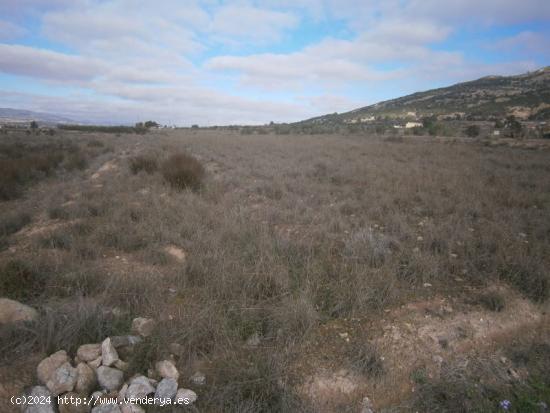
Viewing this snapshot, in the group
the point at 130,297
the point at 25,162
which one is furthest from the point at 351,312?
the point at 25,162

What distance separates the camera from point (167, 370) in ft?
7.48

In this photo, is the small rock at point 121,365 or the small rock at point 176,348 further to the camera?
the small rock at point 176,348

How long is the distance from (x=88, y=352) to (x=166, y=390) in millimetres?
745

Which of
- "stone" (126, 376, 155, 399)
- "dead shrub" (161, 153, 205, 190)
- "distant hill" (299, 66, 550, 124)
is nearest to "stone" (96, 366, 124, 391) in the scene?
"stone" (126, 376, 155, 399)

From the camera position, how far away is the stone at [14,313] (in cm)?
257

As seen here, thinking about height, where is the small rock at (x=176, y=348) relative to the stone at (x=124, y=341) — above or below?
below

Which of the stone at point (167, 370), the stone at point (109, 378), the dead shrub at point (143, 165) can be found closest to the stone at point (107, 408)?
the stone at point (109, 378)

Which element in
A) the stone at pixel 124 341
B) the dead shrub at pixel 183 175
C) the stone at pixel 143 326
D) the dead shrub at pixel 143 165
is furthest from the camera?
the dead shrub at pixel 143 165

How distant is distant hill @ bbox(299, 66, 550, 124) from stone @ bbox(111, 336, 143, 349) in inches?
2224

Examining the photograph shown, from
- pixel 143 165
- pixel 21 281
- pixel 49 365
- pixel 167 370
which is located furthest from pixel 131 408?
pixel 143 165

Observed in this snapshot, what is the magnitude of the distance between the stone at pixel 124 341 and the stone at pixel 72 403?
0.44 meters

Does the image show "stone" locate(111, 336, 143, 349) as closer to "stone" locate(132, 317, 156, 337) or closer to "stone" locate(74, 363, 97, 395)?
"stone" locate(132, 317, 156, 337)

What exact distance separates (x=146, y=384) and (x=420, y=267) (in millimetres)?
3424

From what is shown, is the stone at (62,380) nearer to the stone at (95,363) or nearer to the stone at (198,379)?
the stone at (95,363)
